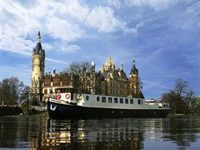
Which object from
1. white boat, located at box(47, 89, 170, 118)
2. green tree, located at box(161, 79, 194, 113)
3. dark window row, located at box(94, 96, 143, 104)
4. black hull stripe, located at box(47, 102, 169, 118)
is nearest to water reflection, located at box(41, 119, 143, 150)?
black hull stripe, located at box(47, 102, 169, 118)

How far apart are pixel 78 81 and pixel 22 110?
47720 millimetres

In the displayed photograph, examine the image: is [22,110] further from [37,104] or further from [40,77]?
[40,77]

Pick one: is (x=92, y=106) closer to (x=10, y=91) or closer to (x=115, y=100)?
(x=115, y=100)

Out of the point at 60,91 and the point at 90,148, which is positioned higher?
the point at 60,91

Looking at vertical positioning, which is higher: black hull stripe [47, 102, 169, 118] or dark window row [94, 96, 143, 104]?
dark window row [94, 96, 143, 104]

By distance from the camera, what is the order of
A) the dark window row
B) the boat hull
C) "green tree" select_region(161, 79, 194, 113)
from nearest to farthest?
the boat hull, the dark window row, "green tree" select_region(161, 79, 194, 113)

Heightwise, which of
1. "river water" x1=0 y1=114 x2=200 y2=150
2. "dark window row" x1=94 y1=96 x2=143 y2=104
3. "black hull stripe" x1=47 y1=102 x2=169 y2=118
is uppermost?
"dark window row" x1=94 y1=96 x2=143 y2=104

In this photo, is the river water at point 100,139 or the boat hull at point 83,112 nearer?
the river water at point 100,139

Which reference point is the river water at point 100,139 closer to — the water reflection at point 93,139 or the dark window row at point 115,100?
the water reflection at point 93,139

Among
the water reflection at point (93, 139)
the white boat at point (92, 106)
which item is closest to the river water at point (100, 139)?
the water reflection at point (93, 139)

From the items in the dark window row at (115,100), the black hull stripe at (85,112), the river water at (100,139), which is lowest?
the river water at (100,139)

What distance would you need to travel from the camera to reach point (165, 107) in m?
104

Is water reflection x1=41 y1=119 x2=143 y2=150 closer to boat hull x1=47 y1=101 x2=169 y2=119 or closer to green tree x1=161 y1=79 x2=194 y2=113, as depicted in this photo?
boat hull x1=47 y1=101 x2=169 y2=119

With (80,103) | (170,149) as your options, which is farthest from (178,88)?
(170,149)
